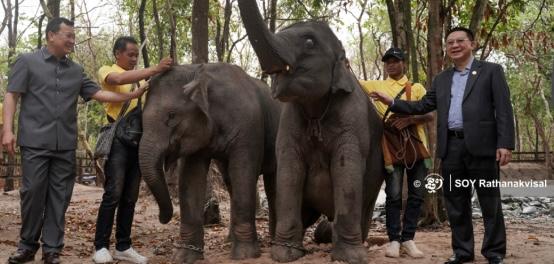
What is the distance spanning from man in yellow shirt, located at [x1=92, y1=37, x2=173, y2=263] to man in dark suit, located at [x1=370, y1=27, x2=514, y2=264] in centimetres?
250

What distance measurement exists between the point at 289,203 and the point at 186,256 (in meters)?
1.06

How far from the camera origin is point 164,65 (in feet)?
17.8

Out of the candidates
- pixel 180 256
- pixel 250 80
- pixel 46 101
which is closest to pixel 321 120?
pixel 250 80

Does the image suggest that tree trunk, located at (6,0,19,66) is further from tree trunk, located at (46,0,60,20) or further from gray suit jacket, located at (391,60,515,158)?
gray suit jacket, located at (391,60,515,158)

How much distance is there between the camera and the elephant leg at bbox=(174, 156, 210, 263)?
556cm

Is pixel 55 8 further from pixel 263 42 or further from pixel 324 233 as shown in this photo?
pixel 263 42

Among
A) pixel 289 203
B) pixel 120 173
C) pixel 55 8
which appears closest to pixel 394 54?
pixel 289 203

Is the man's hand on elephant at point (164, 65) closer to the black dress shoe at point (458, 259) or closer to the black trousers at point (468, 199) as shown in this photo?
the black trousers at point (468, 199)

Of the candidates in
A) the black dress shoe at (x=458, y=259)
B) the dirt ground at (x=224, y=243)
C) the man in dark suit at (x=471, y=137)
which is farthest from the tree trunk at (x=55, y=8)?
the black dress shoe at (x=458, y=259)

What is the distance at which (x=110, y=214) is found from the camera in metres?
5.58

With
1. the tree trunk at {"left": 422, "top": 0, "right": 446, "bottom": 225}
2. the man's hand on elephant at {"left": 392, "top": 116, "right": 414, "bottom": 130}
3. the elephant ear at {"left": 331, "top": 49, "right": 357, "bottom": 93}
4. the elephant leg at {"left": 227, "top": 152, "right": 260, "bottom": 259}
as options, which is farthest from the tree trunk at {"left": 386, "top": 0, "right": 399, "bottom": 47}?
the elephant leg at {"left": 227, "top": 152, "right": 260, "bottom": 259}

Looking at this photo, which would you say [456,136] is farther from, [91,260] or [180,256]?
[91,260]

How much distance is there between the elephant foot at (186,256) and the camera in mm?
5520

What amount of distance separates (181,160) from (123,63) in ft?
3.51
